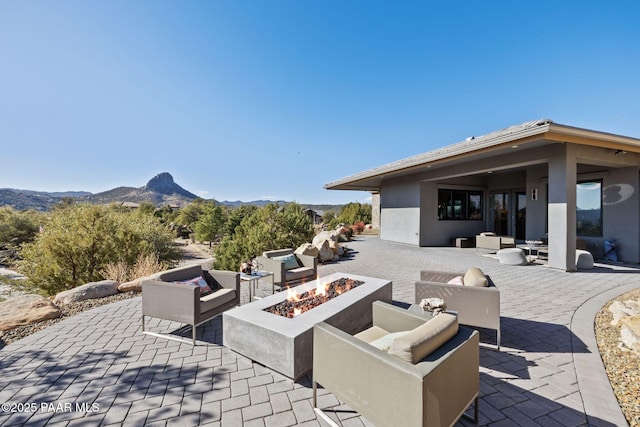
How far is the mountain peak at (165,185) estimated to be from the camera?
90600 millimetres

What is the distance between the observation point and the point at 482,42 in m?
9.39

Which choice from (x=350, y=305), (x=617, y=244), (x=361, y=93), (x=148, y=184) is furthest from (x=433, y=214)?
(x=148, y=184)

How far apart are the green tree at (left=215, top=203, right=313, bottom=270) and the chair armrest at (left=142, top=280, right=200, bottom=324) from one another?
5474 millimetres

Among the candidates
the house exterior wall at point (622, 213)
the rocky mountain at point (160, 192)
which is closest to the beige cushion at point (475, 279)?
the house exterior wall at point (622, 213)

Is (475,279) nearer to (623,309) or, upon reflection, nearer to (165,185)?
(623,309)

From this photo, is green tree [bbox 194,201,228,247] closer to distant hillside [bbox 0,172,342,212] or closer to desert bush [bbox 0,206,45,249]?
distant hillside [bbox 0,172,342,212]

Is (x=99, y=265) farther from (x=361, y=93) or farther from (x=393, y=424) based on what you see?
(x=361, y=93)

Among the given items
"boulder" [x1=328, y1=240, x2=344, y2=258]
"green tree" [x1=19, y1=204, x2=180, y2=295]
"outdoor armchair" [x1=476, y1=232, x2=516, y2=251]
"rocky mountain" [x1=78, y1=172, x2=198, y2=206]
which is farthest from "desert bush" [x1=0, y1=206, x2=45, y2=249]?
"rocky mountain" [x1=78, y1=172, x2=198, y2=206]

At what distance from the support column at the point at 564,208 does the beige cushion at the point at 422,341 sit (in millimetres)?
7318

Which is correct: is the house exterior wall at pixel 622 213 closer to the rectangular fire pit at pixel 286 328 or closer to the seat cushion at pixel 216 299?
the rectangular fire pit at pixel 286 328

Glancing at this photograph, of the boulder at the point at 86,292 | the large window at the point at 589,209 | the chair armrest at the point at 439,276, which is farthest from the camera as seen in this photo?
the large window at the point at 589,209

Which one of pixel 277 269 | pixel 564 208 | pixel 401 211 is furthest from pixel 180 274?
pixel 401 211

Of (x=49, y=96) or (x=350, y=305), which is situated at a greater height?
(x=49, y=96)

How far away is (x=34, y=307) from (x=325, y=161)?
1815 centimetres
